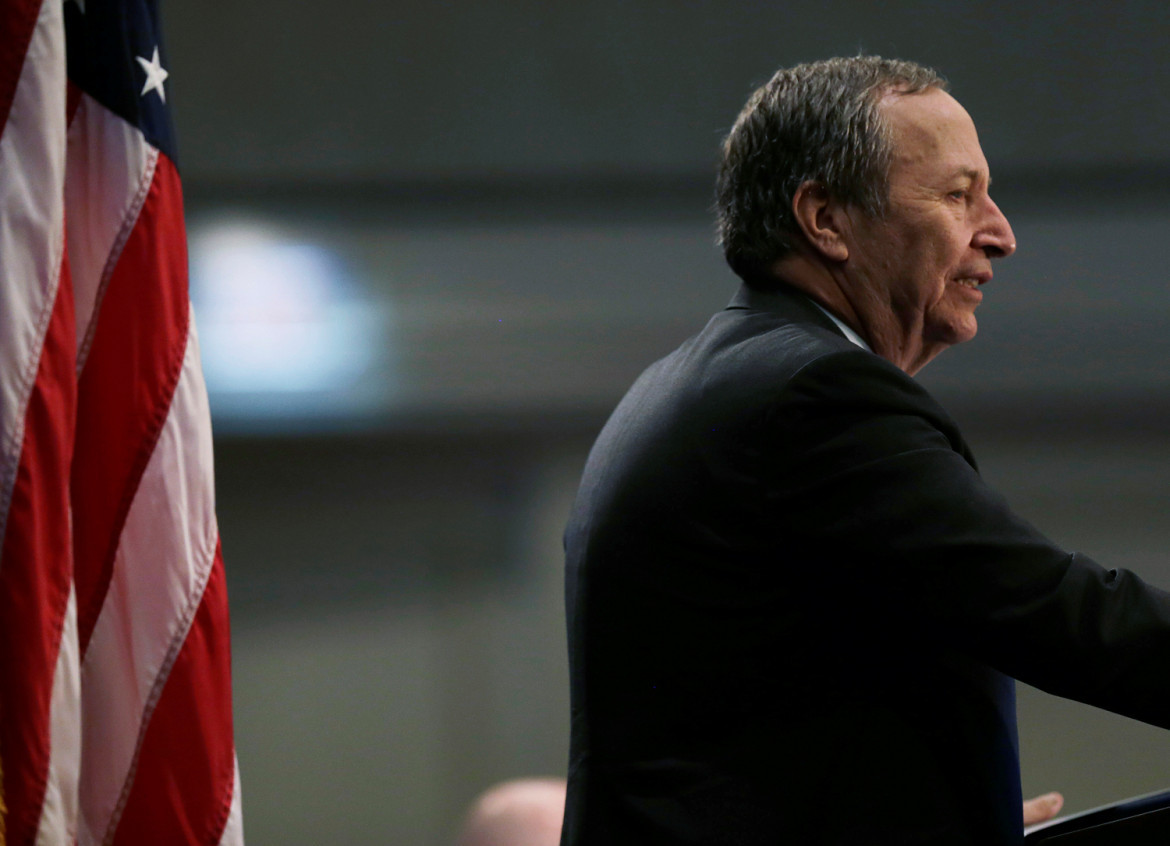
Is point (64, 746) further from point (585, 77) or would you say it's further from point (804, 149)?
point (585, 77)

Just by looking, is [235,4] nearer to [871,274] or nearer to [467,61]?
[467,61]

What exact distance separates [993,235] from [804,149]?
237 mm

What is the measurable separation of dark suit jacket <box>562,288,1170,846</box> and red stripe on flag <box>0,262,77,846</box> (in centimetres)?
61

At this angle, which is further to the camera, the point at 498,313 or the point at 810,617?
the point at 498,313

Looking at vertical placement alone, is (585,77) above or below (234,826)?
above

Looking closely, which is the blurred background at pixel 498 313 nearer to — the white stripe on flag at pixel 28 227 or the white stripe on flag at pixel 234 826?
the white stripe on flag at pixel 234 826

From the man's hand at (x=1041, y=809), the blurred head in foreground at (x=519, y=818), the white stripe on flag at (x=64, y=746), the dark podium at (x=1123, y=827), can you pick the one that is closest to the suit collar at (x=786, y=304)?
the dark podium at (x=1123, y=827)

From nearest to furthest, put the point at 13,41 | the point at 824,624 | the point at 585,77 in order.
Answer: the point at 824,624, the point at 13,41, the point at 585,77

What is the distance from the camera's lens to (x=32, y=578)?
4.01ft

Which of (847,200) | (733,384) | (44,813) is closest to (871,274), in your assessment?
(847,200)

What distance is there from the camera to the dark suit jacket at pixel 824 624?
898mm

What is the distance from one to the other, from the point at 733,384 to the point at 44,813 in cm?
89

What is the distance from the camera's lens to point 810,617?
992 mm

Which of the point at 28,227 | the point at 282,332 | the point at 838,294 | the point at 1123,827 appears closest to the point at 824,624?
the point at 1123,827
